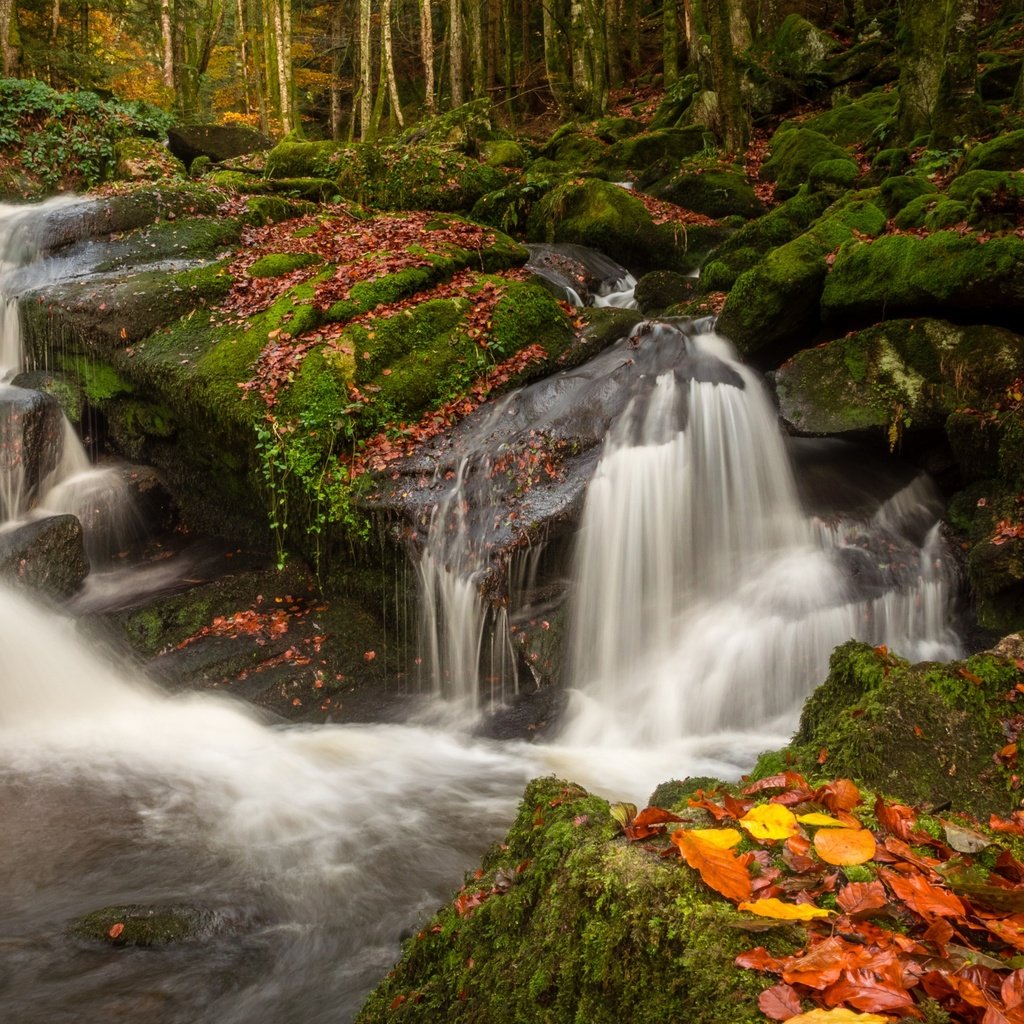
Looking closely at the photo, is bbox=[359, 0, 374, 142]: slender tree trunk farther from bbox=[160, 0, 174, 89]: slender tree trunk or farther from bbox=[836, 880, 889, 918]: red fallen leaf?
bbox=[836, 880, 889, 918]: red fallen leaf

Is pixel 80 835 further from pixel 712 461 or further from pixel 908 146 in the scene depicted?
pixel 908 146

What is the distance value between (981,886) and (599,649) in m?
5.30

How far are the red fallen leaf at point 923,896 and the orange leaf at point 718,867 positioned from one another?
32 cm

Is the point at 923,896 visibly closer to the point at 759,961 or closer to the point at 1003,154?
the point at 759,961

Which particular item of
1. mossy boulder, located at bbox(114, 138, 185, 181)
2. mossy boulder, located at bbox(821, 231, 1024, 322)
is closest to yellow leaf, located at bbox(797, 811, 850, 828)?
mossy boulder, located at bbox(821, 231, 1024, 322)

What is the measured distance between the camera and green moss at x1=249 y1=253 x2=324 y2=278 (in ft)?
32.8

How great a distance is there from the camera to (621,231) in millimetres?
12477

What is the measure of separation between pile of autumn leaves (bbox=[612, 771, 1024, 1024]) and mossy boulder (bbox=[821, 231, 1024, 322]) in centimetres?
649

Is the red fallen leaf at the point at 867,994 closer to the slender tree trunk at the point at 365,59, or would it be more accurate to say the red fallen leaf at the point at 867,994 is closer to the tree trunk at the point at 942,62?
the tree trunk at the point at 942,62

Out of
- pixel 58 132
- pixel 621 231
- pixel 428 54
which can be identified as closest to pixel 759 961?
pixel 621 231

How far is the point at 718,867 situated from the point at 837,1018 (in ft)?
1.36

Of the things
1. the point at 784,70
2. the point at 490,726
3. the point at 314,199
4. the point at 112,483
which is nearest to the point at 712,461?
the point at 490,726

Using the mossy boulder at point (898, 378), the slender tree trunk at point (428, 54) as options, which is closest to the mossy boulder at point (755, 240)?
the mossy boulder at point (898, 378)

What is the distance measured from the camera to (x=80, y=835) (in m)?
4.81
